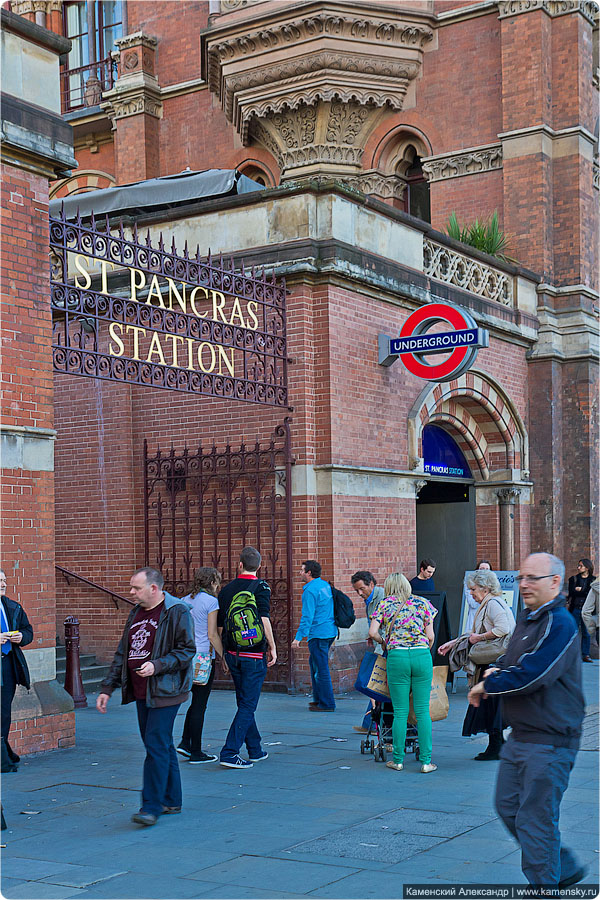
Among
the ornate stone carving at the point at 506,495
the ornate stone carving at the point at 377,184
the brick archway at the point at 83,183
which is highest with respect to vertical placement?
the brick archway at the point at 83,183

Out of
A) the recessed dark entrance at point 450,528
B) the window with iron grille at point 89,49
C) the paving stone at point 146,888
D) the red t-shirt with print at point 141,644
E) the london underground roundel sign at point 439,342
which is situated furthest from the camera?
the window with iron grille at point 89,49

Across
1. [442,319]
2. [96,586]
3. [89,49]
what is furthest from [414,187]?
[96,586]

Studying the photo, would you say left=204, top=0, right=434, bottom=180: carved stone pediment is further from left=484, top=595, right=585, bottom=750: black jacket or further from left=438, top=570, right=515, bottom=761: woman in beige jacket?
left=484, top=595, right=585, bottom=750: black jacket

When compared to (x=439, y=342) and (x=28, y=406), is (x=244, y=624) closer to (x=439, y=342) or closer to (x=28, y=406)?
(x=28, y=406)

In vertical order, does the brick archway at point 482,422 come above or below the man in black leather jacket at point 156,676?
above

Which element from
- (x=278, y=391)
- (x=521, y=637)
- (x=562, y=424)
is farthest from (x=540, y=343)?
(x=521, y=637)

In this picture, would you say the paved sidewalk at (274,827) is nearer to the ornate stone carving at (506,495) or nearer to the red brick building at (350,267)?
the red brick building at (350,267)

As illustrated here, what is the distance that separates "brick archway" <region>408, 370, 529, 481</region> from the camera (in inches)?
665

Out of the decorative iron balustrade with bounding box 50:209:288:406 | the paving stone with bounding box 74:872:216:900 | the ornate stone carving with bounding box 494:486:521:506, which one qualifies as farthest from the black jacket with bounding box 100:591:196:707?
the ornate stone carving with bounding box 494:486:521:506

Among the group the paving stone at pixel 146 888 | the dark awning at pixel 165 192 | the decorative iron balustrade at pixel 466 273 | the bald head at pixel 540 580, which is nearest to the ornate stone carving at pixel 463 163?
the decorative iron balustrade at pixel 466 273

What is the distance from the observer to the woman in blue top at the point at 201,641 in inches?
362

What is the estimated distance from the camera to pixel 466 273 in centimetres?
1711

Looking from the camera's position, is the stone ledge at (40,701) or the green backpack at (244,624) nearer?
the green backpack at (244,624)

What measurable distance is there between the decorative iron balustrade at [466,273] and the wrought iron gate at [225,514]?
4060 mm
